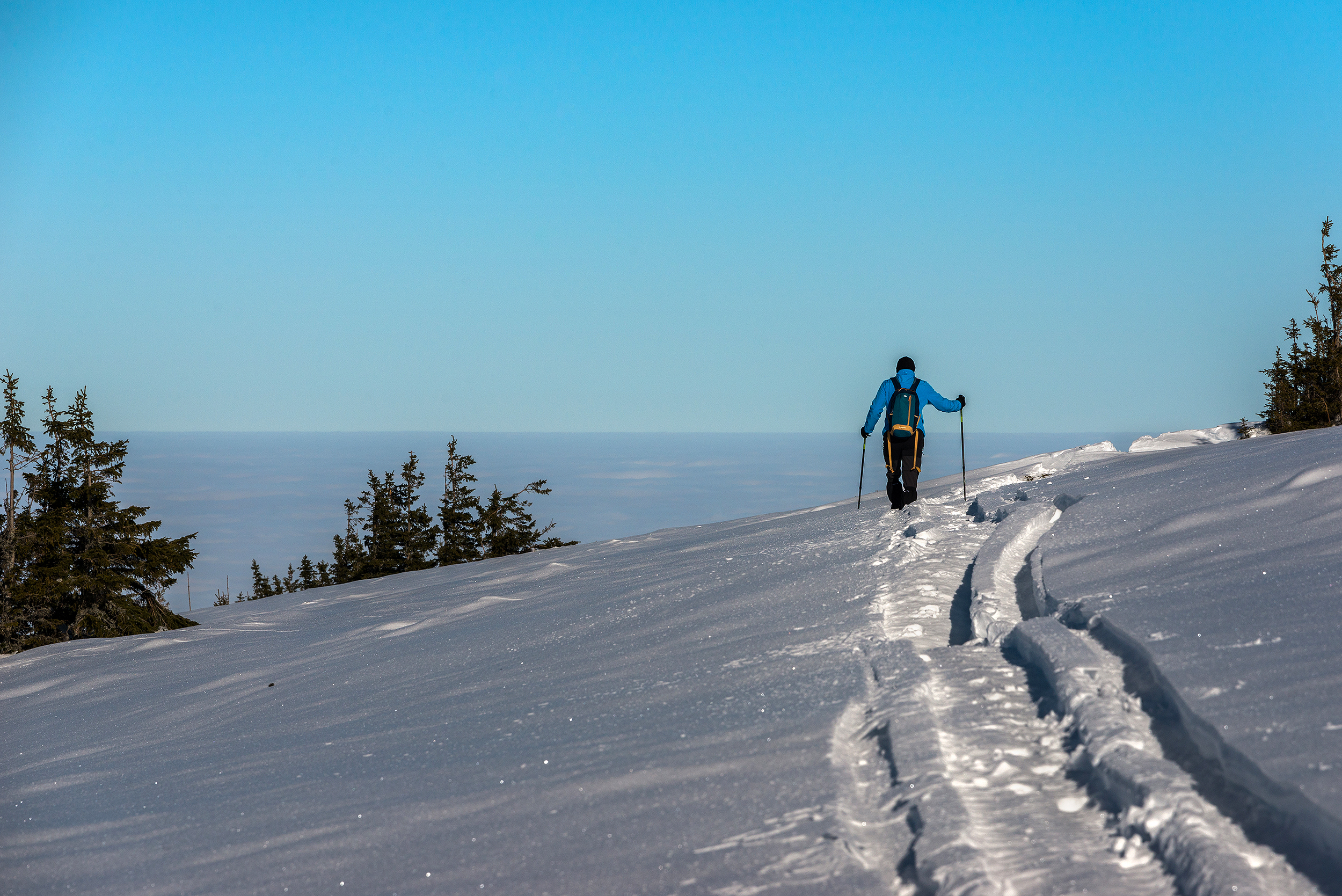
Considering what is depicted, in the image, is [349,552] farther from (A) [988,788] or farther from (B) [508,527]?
(A) [988,788]

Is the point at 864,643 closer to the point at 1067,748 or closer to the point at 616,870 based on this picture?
the point at 1067,748

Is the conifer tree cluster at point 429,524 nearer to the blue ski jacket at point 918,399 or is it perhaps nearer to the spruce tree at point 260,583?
the spruce tree at point 260,583

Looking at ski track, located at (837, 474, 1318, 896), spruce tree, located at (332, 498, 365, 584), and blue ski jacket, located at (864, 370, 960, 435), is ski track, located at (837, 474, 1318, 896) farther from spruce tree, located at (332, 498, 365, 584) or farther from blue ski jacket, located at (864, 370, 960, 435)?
spruce tree, located at (332, 498, 365, 584)

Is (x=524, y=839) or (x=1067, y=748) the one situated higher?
(x=1067, y=748)

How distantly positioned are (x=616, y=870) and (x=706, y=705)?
1.74 metres

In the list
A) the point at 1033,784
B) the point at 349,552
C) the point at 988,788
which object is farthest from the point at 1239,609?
the point at 349,552

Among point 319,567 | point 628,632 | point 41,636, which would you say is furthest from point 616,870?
point 319,567

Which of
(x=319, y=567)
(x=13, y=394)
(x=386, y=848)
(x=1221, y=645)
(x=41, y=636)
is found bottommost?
(x=319, y=567)

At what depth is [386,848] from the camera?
396cm

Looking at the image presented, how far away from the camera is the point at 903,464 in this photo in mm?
11875

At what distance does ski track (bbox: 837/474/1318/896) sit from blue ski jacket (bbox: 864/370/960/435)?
20.0 feet

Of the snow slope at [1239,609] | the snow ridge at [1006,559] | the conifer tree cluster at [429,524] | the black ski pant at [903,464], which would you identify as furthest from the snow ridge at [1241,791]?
the conifer tree cluster at [429,524]

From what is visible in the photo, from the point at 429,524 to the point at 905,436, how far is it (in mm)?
34947

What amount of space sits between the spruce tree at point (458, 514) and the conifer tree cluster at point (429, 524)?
0.03m
